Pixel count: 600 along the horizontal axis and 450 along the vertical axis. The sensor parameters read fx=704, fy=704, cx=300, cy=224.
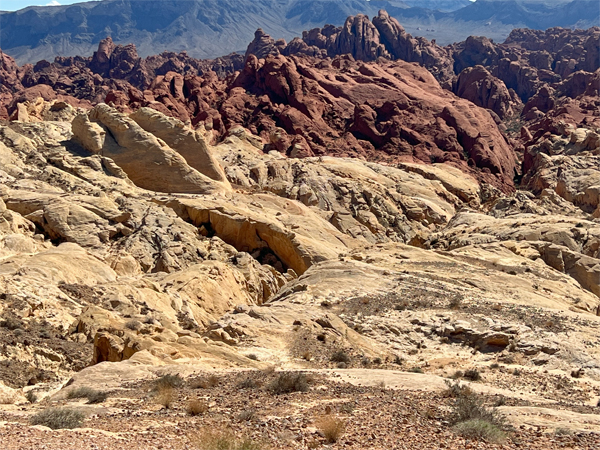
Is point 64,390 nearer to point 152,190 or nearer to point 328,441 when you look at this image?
point 328,441

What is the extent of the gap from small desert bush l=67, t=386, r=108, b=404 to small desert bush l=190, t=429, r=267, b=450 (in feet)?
10.9

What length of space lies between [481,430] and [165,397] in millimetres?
5567

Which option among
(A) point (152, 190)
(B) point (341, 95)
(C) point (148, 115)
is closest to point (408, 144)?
(B) point (341, 95)

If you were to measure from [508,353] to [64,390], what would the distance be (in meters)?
12.9

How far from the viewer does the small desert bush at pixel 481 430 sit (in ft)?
35.9

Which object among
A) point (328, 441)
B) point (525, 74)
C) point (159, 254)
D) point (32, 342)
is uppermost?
point (328, 441)

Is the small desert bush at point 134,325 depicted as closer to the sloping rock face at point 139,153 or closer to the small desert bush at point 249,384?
the small desert bush at point 249,384

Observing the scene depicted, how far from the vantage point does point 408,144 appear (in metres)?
82.9

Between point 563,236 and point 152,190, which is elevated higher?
point 152,190

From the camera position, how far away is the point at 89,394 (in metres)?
13.5

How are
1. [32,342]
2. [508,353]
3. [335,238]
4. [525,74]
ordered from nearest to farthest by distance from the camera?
[32,342] → [508,353] → [335,238] → [525,74]

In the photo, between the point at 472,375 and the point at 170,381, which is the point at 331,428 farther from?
the point at 472,375

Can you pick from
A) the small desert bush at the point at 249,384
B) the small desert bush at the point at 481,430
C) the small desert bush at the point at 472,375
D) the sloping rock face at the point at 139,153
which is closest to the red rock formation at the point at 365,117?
the sloping rock face at the point at 139,153

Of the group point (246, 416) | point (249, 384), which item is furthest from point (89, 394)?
point (246, 416)
